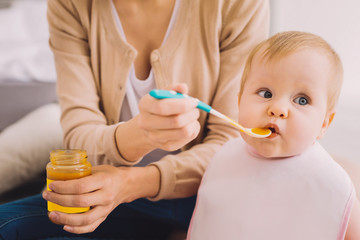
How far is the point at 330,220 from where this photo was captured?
0.76 m

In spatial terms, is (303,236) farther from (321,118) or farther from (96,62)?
(96,62)

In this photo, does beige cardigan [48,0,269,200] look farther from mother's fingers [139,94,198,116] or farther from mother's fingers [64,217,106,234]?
mother's fingers [139,94,198,116]

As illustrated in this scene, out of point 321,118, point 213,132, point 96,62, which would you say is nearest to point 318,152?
point 321,118

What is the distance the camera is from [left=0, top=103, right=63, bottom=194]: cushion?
59.9 inches

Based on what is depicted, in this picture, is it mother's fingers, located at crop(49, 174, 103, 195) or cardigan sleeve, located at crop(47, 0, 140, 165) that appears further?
cardigan sleeve, located at crop(47, 0, 140, 165)

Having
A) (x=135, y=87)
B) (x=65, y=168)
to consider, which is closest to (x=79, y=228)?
(x=65, y=168)

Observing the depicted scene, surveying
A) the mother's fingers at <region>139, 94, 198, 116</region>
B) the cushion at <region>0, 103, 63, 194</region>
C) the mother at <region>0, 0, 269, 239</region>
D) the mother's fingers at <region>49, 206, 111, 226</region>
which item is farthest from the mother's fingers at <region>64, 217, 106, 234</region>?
the cushion at <region>0, 103, 63, 194</region>

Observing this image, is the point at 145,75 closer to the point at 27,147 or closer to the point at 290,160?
the point at 290,160

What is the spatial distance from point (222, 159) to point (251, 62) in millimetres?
287

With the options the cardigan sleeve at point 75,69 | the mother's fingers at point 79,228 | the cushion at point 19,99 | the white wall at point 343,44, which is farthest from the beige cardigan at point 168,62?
the cushion at point 19,99

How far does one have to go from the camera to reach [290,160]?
84cm

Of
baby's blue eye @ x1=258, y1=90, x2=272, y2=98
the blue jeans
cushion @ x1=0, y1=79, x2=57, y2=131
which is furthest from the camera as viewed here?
cushion @ x1=0, y1=79, x2=57, y2=131

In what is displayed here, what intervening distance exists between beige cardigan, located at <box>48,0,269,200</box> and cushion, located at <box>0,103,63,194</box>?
1.63 feet

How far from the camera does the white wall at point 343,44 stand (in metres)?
1.65
